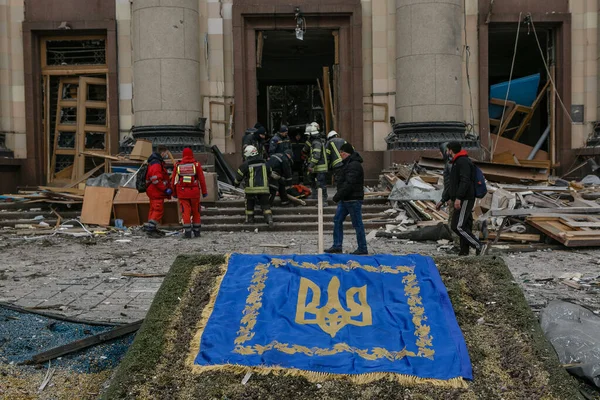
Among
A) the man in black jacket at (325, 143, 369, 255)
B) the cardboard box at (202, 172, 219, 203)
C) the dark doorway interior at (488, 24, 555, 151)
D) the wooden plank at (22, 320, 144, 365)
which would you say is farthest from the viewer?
the dark doorway interior at (488, 24, 555, 151)

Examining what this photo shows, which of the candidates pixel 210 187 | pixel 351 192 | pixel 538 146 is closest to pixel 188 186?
pixel 210 187

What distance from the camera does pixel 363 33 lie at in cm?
1794

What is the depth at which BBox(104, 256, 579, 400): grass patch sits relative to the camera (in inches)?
169

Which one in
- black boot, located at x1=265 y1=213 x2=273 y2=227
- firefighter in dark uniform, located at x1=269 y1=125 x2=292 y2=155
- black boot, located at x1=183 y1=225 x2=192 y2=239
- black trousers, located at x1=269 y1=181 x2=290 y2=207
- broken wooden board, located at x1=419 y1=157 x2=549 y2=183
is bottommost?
black boot, located at x1=183 y1=225 x2=192 y2=239

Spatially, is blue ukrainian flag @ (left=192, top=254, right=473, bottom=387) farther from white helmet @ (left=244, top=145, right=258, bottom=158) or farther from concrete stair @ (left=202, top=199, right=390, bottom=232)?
concrete stair @ (left=202, top=199, right=390, bottom=232)

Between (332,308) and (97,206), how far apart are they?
32.2 ft

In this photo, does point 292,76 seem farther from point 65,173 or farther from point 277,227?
point 277,227

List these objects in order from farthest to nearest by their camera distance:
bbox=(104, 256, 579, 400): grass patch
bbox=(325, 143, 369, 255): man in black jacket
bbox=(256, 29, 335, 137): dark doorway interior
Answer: bbox=(256, 29, 335, 137): dark doorway interior → bbox=(325, 143, 369, 255): man in black jacket → bbox=(104, 256, 579, 400): grass patch

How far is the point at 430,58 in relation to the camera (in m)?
16.7

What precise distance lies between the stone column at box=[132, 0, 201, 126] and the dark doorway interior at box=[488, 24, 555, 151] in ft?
27.5

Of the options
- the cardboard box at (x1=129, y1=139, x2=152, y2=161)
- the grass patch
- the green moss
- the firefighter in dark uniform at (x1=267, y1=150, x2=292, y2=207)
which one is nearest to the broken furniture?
the firefighter in dark uniform at (x1=267, y1=150, x2=292, y2=207)

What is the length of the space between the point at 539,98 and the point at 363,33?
18.2 feet

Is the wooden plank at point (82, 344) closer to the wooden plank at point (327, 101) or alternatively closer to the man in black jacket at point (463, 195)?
the man in black jacket at point (463, 195)

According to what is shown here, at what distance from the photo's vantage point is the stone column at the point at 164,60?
16.4 m
